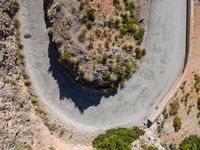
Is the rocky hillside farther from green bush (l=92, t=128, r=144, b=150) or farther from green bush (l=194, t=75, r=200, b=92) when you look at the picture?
green bush (l=194, t=75, r=200, b=92)

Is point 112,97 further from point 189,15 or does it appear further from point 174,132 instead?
point 189,15

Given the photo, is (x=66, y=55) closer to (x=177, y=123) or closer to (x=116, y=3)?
(x=116, y=3)

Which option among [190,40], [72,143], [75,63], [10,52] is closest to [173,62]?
[190,40]

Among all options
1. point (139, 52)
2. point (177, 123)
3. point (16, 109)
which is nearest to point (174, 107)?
point (177, 123)

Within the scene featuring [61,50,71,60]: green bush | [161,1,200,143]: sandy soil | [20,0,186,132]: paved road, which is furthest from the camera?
[161,1,200,143]: sandy soil

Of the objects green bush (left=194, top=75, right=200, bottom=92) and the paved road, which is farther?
green bush (left=194, top=75, right=200, bottom=92)

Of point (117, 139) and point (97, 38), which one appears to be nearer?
point (97, 38)

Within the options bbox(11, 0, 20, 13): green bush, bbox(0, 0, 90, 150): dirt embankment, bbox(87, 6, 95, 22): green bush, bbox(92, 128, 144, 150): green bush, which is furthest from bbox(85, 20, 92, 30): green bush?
bbox(92, 128, 144, 150): green bush
